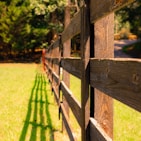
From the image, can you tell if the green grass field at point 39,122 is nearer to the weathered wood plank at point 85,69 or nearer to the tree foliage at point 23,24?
the weathered wood plank at point 85,69

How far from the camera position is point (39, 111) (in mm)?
7820

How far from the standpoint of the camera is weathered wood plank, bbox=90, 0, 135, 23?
1.78 metres

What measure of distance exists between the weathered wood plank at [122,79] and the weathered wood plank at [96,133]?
0.30m

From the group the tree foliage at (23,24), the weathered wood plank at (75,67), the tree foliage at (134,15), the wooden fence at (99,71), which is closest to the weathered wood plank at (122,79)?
the wooden fence at (99,71)

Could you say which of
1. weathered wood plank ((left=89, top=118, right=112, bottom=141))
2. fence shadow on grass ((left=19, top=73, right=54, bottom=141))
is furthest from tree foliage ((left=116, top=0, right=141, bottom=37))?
weathered wood plank ((left=89, top=118, right=112, bottom=141))

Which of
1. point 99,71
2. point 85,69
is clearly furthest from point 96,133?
point 85,69

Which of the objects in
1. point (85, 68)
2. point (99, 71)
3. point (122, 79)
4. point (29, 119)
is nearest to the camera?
point (122, 79)

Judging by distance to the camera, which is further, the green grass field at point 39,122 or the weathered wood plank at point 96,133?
the green grass field at point 39,122

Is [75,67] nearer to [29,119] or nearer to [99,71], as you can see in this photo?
[99,71]

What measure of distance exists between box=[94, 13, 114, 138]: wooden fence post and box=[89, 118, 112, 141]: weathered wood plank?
54 millimetres

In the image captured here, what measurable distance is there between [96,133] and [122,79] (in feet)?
2.52

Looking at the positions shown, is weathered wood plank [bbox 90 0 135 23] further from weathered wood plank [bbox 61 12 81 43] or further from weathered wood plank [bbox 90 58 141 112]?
weathered wood plank [bbox 61 12 81 43]

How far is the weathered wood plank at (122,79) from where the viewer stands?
1.58m

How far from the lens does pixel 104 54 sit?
2586 mm
